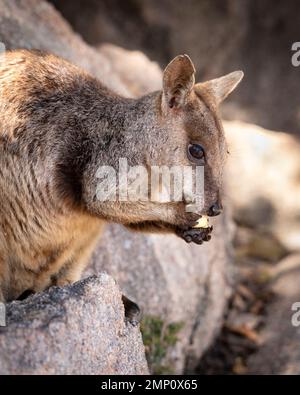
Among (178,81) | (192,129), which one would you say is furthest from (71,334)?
(178,81)

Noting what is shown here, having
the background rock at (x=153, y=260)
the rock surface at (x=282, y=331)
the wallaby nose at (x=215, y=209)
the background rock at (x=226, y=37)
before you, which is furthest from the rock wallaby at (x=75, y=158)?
the background rock at (x=226, y=37)

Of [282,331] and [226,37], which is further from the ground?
[226,37]

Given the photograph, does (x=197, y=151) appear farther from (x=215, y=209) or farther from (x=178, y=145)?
(x=215, y=209)

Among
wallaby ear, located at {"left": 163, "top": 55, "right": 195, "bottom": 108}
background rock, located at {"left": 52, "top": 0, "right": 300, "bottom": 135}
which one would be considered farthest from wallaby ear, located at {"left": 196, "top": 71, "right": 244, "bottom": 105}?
background rock, located at {"left": 52, "top": 0, "right": 300, "bottom": 135}

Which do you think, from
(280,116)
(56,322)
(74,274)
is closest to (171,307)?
(74,274)

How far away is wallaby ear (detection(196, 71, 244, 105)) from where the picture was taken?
5.84 m

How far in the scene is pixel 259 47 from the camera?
13453mm

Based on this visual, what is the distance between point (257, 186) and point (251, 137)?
2.31 ft

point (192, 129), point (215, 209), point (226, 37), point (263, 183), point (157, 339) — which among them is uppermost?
point (226, 37)

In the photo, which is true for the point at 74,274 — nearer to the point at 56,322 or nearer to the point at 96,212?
the point at 96,212

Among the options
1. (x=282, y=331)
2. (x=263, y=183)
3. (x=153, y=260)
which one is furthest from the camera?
(x=263, y=183)

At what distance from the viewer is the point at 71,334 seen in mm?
4008

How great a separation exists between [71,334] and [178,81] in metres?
2.11

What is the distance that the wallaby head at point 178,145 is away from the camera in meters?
5.21
